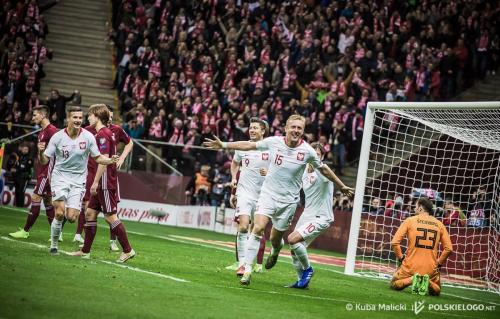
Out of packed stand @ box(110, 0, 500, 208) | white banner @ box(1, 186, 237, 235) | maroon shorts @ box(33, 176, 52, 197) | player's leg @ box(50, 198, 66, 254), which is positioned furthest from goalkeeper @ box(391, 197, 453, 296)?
white banner @ box(1, 186, 237, 235)

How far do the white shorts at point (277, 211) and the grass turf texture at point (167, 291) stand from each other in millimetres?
988

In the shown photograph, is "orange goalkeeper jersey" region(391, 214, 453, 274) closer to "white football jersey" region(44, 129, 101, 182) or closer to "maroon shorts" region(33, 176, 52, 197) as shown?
"white football jersey" region(44, 129, 101, 182)

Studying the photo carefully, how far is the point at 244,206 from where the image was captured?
50.0ft

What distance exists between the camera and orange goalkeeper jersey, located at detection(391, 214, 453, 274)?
48.8ft

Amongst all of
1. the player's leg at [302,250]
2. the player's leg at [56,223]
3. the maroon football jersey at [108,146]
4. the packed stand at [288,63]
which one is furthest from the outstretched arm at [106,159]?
the packed stand at [288,63]

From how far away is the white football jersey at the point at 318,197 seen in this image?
14.7m

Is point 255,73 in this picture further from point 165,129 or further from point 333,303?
point 333,303

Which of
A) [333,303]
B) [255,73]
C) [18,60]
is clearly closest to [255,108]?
[255,73]

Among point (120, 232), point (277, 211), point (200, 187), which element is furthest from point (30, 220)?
point (200, 187)

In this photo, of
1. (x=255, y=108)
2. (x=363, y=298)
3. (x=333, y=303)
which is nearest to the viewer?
(x=333, y=303)

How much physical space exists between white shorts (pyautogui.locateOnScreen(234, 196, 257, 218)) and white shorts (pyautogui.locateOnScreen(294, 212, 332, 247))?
103cm

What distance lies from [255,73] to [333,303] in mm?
20113

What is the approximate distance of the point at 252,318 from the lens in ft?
31.4

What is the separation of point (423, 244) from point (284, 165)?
11.5ft
